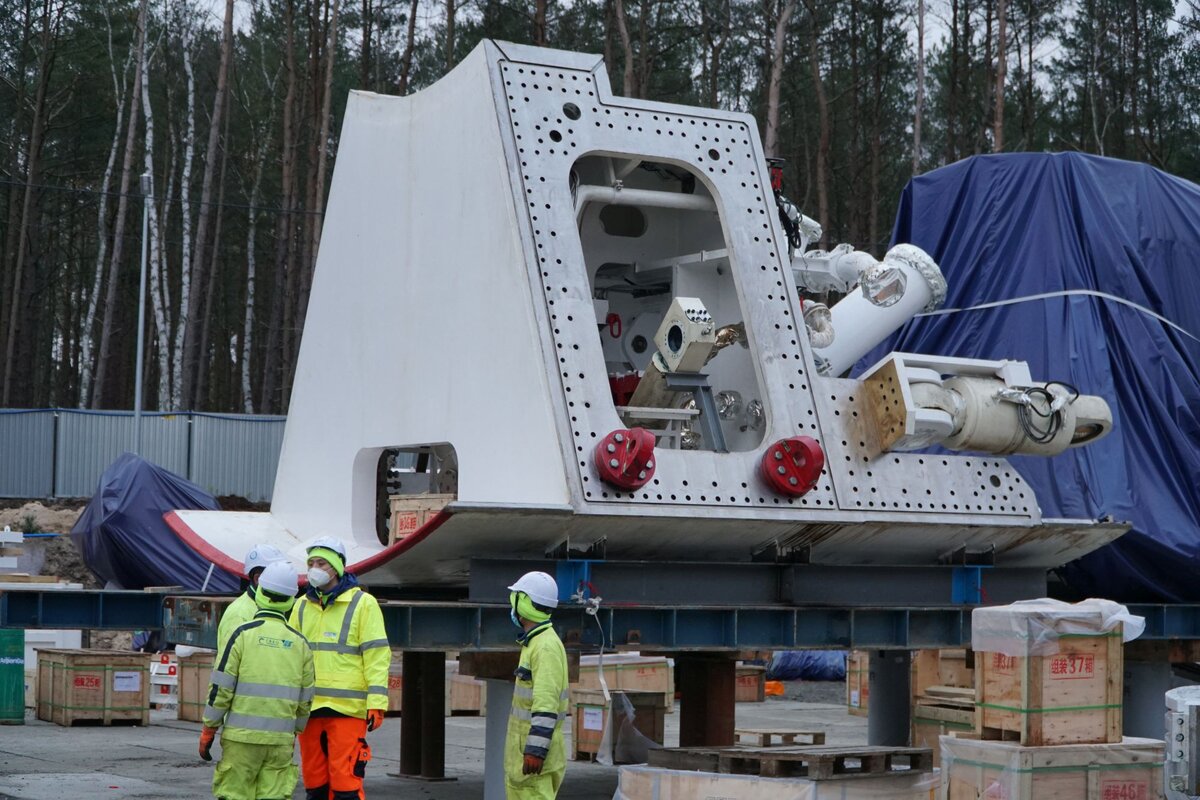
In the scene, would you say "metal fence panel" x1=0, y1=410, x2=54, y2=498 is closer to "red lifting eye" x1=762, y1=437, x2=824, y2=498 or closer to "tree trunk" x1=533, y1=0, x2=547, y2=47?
"tree trunk" x1=533, y1=0, x2=547, y2=47

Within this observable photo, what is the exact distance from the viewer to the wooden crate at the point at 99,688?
16156mm

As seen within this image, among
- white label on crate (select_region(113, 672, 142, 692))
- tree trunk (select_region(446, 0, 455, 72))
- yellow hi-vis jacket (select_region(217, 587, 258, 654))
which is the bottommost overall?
white label on crate (select_region(113, 672, 142, 692))

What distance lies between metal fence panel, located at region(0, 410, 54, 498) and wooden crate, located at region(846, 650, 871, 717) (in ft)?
63.2

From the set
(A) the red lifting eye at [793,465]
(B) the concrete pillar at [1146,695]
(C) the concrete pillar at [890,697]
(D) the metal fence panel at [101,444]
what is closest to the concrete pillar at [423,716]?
(A) the red lifting eye at [793,465]

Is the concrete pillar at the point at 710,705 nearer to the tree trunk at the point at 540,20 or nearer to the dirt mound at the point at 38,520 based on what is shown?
the tree trunk at the point at 540,20

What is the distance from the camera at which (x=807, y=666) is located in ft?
70.8

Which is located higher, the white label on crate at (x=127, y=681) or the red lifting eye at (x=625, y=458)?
the red lifting eye at (x=625, y=458)

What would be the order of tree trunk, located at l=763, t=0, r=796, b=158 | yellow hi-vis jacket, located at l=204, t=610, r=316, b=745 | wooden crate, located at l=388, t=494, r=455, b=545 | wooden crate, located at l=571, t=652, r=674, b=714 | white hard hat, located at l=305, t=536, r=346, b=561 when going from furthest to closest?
1. tree trunk, located at l=763, t=0, r=796, b=158
2. wooden crate, located at l=571, t=652, r=674, b=714
3. wooden crate, located at l=388, t=494, r=455, b=545
4. white hard hat, located at l=305, t=536, r=346, b=561
5. yellow hi-vis jacket, located at l=204, t=610, r=316, b=745

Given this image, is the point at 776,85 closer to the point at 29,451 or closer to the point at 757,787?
the point at 29,451

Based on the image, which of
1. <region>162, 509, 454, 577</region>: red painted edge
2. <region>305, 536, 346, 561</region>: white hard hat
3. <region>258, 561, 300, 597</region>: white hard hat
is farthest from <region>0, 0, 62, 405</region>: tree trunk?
<region>258, 561, 300, 597</region>: white hard hat

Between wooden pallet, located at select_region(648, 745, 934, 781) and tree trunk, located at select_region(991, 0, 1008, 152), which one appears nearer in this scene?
wooden pallet, located at select_region(648, 745, 934, 781)

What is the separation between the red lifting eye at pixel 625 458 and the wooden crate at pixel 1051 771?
2314 mm

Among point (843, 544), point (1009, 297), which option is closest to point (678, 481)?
point (843, 544)

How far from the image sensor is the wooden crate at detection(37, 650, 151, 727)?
16.2m
